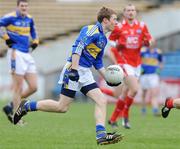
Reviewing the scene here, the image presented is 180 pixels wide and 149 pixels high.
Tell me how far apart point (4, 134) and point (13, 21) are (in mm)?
3236

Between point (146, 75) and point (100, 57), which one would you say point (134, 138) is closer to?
point (100, 57)

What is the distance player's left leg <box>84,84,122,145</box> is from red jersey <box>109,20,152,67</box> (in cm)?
386

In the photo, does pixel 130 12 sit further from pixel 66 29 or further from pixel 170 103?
pixel 66 29

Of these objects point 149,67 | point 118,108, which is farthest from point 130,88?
point 149,67

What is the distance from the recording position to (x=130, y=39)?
531 inches

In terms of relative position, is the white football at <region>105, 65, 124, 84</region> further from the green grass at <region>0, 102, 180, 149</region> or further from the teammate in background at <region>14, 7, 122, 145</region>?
the green grass at <region>0, 102, 180, 149</region>

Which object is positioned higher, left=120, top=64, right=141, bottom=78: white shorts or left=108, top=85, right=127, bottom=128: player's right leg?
left=120, top=64, right=141, bottom=78: white shorts

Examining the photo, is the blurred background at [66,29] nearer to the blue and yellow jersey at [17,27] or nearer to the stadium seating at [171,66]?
the stadium seating at [171,66]

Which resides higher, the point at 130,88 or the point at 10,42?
the point at 10,42

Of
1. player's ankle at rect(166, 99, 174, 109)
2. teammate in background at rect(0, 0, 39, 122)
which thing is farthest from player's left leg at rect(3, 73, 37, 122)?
player's ankle at rect(166, 99, 174, 109)

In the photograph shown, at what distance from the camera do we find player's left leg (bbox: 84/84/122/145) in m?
9.32

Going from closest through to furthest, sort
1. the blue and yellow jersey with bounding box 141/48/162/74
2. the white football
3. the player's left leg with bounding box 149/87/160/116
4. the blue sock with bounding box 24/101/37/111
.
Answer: the white football → the blue sock with bounding box 24/101/37/111 → the player's left leg with bounding box 149/87/160/116 → the blue and yellow jersey with bounding box 141/48/162/74

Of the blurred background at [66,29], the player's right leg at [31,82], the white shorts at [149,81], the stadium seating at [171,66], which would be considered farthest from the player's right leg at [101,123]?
the stadium seating at [171,66]

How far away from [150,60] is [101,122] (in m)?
11.1
